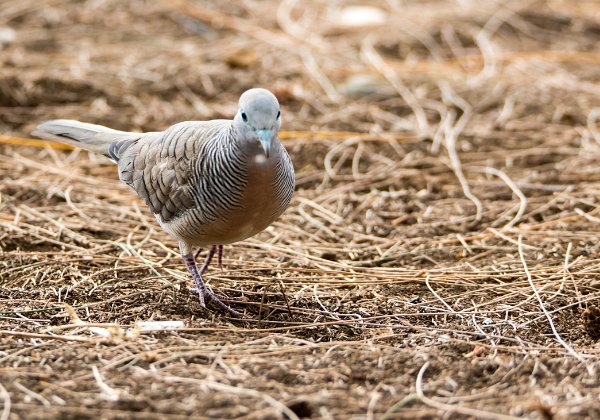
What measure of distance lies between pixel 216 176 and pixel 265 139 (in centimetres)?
42

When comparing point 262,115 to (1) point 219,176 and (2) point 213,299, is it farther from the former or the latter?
(2) point 213,299

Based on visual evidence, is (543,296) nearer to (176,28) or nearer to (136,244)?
(136,244)

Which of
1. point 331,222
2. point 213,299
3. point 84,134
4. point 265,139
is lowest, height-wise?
point 331,222

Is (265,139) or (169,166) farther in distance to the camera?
(169,166)

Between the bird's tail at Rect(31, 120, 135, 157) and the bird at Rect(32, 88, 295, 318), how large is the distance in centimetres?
23

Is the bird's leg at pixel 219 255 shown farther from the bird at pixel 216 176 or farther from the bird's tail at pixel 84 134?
the bird's tail at pixel 84 134

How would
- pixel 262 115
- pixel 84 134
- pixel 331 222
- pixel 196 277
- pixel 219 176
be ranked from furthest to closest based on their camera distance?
pixel 331 222, pixel 84 134, pixel 196 277, pixel 219 176, pixel 262 115

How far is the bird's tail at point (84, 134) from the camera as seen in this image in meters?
5.02

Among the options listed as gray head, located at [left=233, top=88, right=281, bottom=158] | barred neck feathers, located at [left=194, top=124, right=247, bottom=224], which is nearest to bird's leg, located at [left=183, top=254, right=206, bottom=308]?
barred neck feathers, located at [left=194, top=124, right=247, bottom=224]

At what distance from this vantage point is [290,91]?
7.77 m

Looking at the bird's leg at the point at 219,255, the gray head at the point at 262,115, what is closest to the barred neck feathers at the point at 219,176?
the gray head at the point at 262,115

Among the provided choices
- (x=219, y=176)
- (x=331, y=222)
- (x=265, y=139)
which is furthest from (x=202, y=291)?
(x=331, y=222)

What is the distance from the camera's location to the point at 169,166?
432 cm

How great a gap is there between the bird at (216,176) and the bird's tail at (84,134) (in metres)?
0.23
